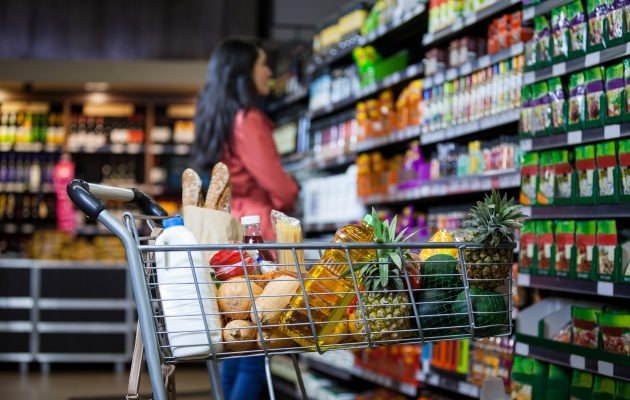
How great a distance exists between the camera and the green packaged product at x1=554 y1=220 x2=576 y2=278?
3.09m

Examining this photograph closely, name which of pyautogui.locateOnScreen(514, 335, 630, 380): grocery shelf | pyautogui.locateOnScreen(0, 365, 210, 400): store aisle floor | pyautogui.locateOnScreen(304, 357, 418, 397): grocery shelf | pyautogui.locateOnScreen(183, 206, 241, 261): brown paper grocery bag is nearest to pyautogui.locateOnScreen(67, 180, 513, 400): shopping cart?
pyautogui.locateOnScreen(183, 206, 241, 261): brown paper grocery bag

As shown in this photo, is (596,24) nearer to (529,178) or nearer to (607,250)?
(529,178)

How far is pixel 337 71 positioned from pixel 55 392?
317 centimetres

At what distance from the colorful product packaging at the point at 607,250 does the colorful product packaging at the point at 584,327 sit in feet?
0.48

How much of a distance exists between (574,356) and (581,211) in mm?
494

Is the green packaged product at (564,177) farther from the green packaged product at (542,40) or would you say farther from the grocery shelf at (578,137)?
the green packaged product at (542,40)

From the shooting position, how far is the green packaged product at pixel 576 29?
3.00m

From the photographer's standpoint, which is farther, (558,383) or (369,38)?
(369,38)

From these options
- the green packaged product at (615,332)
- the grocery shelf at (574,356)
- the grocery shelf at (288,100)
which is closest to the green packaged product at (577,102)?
the green packaged product at (615,332)

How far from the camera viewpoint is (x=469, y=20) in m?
3.93

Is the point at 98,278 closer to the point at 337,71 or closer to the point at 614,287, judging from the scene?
the point at 337,71

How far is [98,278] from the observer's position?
311 inches

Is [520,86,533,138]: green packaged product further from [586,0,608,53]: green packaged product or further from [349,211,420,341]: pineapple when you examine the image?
[349,211,420,341]: pineapple

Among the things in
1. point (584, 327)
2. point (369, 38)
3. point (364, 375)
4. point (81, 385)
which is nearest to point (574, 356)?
point (584, 327)
